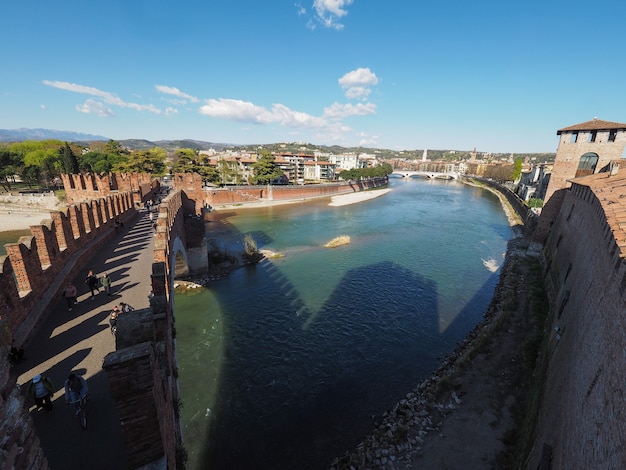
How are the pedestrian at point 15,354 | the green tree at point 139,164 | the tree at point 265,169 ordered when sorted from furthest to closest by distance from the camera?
the tree at point 265,169, the green tree at point 139,164, the pedestrian at point 15,354

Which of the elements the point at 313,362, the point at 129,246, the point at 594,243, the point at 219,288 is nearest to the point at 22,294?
the point at 129,246

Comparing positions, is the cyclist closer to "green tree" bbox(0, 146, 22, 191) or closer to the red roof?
the red roof

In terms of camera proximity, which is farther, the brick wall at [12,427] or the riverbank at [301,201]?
the riverbank at [301,201]

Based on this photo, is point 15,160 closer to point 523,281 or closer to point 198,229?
point 198,229

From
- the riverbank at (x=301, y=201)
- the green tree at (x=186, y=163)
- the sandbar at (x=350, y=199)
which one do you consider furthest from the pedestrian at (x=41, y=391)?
the sandbar at (x=350, y=199)

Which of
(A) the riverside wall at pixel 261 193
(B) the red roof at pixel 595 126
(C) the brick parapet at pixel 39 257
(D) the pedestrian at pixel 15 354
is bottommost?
(A) the riverside wall at pixel 261 193

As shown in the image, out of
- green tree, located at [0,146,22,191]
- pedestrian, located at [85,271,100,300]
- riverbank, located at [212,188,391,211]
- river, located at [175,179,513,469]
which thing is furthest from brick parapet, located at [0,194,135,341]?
green tree, located at [0,146,22,191]

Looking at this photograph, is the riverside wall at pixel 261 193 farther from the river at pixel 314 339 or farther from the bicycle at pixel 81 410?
the bicycle at pixel 81 410
